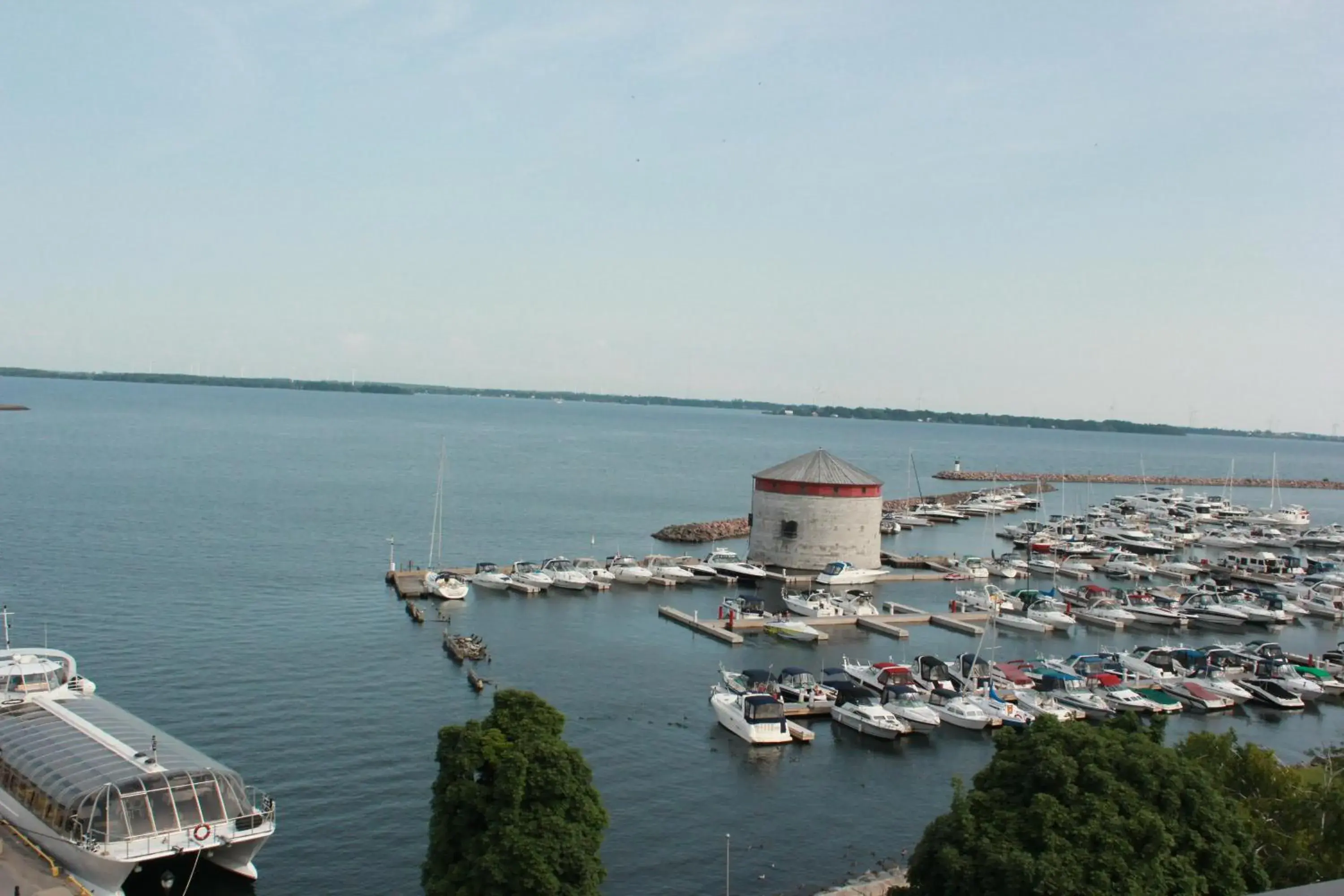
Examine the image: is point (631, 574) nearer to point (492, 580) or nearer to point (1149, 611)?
point (492, 580)

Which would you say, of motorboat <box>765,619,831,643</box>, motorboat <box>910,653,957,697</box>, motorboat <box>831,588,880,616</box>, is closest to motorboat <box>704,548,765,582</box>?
motorboat <box>831,588,880,616</box>

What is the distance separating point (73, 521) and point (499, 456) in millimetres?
85813

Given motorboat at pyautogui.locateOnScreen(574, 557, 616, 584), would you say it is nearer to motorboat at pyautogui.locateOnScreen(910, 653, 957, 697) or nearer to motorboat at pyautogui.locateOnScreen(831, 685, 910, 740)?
motorboat at pyautogui.locateOnScreen(910, 653, 957, 697)

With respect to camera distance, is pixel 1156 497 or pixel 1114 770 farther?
pixel 1156 497

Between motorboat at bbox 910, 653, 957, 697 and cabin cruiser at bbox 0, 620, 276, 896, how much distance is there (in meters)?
22.6

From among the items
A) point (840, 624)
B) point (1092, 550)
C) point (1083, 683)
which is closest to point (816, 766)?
point (1083, 683)

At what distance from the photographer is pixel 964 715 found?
3478 centimetres

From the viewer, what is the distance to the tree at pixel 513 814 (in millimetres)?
16406

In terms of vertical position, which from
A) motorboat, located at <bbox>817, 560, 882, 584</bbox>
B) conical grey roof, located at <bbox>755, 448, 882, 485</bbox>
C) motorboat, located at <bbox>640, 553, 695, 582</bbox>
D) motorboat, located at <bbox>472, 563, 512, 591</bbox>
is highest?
conical grey roof, located at <bbox>755, 448, 882, 485</bbox>

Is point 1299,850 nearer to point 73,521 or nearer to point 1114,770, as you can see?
point 1114,770

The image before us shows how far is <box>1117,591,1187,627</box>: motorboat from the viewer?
52.8 m

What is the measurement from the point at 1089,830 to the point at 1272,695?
1121 inches

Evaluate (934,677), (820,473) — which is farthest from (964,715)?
(820,473)

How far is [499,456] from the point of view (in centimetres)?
15538
